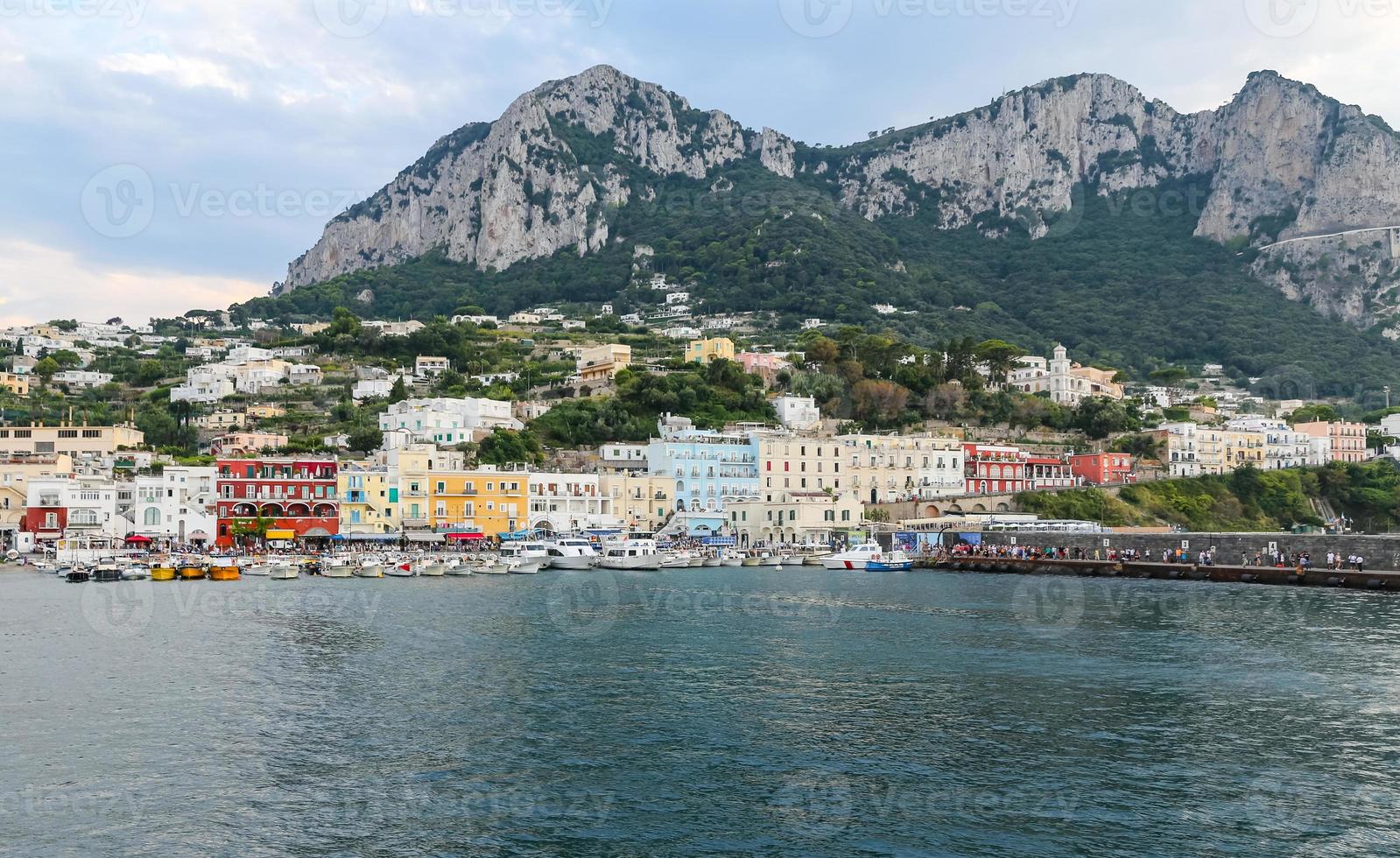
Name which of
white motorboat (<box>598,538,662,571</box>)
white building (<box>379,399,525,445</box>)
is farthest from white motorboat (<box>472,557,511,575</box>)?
white building (<box>379,399,525,445</box>)

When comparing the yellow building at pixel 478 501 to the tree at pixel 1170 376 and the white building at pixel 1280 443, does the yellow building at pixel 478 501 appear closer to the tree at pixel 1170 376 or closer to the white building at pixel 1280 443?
the white building at pixel 1280 443

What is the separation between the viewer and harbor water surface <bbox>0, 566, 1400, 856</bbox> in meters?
17.8

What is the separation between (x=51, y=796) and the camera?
1942cm

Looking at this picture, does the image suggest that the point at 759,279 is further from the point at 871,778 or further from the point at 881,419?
the point at 871,778

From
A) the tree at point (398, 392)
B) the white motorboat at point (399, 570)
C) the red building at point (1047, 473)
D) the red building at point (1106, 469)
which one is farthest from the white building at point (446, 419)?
the red building at point (1106, 469)

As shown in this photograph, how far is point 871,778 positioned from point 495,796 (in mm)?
7012

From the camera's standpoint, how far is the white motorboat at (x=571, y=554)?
76881 mm

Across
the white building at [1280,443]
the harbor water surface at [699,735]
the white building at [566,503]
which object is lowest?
the harbor water surface at [699,735]

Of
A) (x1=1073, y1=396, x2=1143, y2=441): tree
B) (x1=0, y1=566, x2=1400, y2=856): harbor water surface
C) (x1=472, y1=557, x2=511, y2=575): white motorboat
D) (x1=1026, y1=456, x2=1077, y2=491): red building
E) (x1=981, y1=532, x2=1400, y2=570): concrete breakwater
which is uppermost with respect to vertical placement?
(x1=1073, y1=396, x2=1143, y2=441): tree

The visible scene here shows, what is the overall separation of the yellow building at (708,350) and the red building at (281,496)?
2047 inches

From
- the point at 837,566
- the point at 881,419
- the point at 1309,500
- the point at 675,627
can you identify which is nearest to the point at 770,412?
the point at 881,419

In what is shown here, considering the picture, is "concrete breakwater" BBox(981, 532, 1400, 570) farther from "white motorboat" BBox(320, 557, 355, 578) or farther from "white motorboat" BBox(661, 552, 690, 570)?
"white motorboat" BBox(320, 557, 355, 578)

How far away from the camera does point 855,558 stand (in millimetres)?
78938

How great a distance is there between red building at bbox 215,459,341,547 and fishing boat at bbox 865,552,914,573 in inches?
1633
